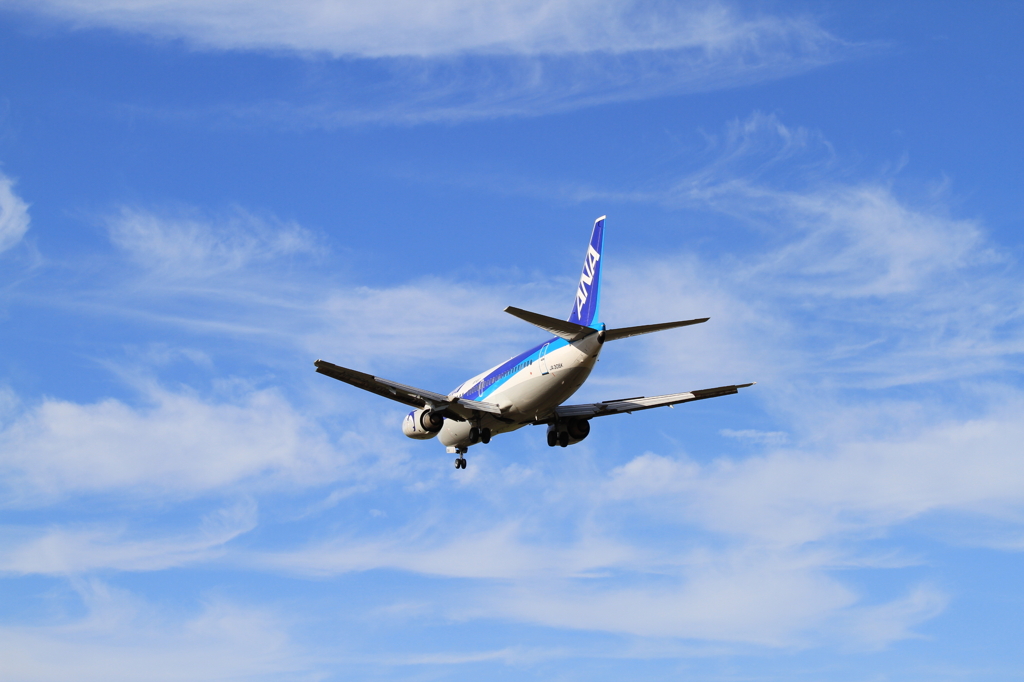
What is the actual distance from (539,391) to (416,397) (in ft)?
22.2

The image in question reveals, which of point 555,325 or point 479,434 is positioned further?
point 479,434

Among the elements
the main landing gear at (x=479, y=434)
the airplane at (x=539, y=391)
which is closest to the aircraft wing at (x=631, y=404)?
the airplane at (x=539, y=391)

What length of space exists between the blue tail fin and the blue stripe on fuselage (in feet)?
5.65

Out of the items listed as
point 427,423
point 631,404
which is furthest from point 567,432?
point 427,423

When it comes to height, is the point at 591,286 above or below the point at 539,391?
above

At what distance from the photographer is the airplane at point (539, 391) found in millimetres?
46938

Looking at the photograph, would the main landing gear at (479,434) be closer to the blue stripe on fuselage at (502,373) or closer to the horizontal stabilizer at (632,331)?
the blue stripe on fuselage at (502,373)

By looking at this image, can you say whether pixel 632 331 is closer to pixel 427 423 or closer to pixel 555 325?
pixel 555 325

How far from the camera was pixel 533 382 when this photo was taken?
4953 centimetres

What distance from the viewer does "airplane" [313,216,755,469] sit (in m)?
46.9

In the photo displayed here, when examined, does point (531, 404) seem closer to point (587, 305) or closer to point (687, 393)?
point (587, 305)

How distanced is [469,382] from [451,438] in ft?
11.2

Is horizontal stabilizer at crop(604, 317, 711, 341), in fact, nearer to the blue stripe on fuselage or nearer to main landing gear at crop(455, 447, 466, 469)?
the blue stripe on fuselage

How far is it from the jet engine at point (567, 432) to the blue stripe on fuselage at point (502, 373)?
4.48m
